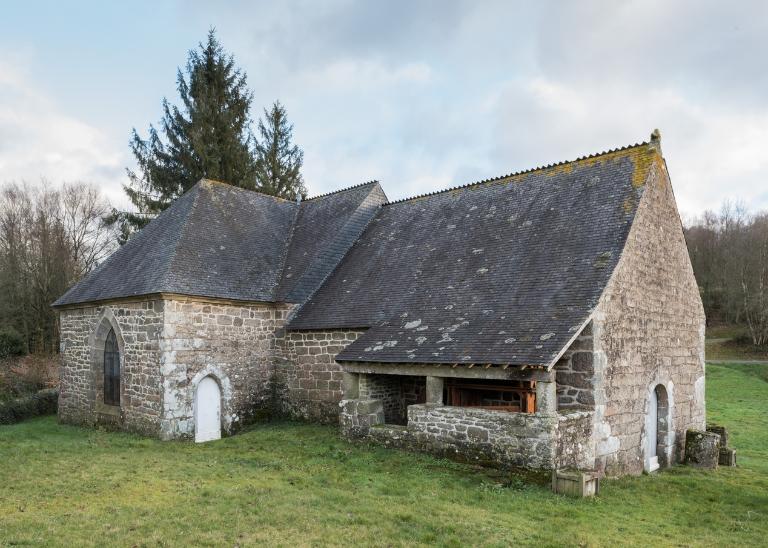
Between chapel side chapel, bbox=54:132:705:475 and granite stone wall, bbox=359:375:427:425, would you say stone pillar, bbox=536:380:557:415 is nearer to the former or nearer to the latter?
chapel side chapel, bbox=54:132:705:475

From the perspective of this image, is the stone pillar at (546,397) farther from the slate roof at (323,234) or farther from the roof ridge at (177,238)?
the roof ridge at (177,238)

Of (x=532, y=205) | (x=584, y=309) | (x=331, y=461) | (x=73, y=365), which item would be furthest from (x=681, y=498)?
(x=73, y=365)

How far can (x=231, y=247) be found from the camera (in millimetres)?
15891

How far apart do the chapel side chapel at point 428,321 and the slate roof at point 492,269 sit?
0.16 feet

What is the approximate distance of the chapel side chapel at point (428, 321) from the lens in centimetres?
994

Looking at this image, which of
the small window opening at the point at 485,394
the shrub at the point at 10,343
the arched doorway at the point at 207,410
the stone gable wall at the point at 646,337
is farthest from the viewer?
the shrub at the point at 10,343

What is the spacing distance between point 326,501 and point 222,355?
7.41 m

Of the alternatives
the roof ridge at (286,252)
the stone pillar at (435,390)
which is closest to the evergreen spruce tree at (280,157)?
the roof ridge at (286,252)

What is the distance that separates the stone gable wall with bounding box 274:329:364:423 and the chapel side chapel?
1.9 inches

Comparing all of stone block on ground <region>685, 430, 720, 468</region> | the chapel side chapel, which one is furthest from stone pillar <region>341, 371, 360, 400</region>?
stone block on ground <region>685, 430, 720, 468</region>

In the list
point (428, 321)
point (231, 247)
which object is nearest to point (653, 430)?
point (428, 321)

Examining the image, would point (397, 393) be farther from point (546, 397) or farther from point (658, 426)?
point (658, 426)

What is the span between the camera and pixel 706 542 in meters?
6.71

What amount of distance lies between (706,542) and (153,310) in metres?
11.6
